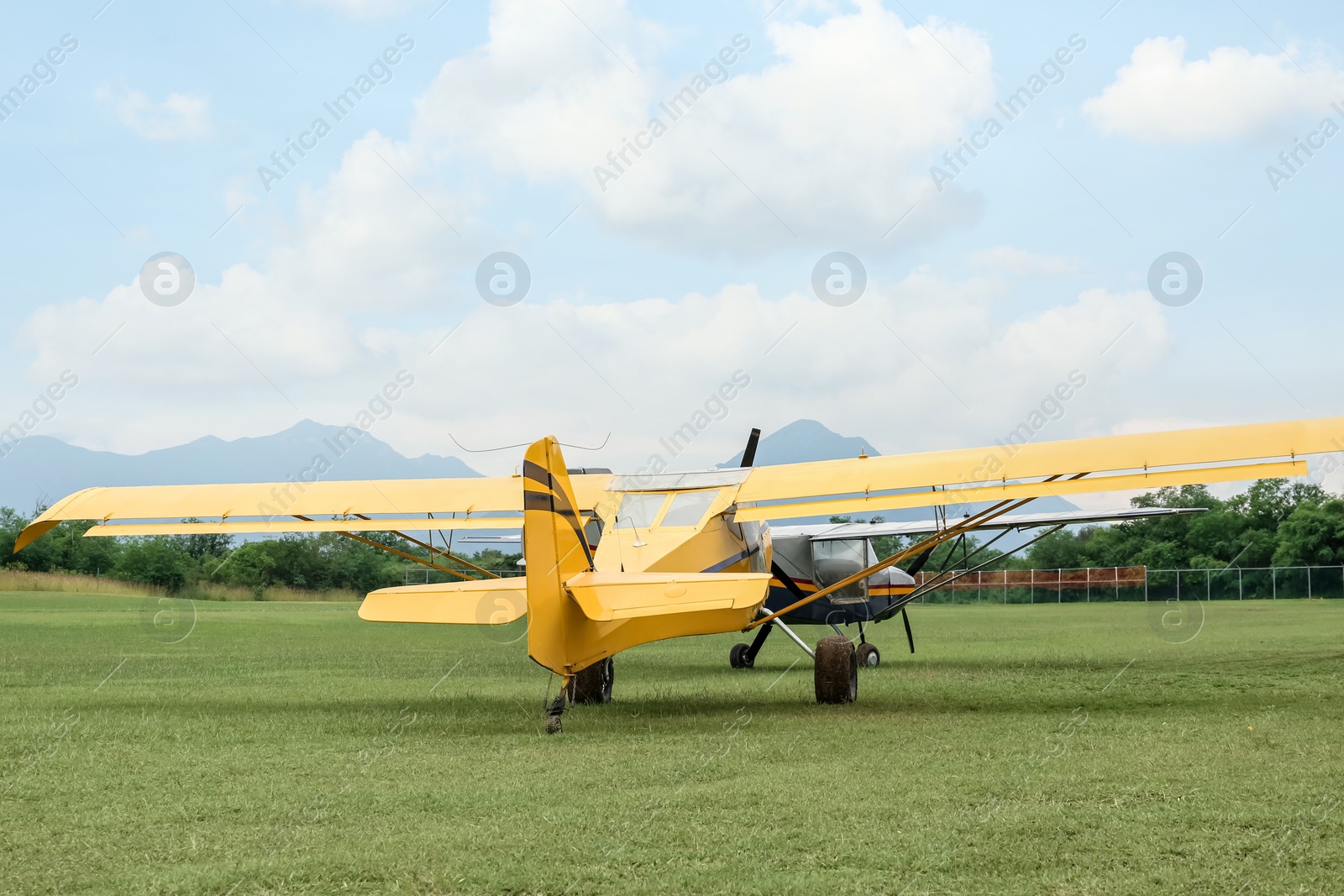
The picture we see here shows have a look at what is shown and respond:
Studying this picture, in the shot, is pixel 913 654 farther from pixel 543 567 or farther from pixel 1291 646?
pixel 543 567

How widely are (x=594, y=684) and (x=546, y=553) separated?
271 cm

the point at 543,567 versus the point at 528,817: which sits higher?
the point at 543,567

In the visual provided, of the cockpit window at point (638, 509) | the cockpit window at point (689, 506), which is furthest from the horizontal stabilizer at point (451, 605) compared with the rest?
the cockpit window at point (689, 506)

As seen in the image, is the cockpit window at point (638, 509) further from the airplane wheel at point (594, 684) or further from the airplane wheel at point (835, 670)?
the airplane wheel at point (835, 670)

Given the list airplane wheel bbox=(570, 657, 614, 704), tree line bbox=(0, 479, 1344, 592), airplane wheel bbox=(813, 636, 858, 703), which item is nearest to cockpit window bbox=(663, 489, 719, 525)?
airplane wheel bbox=(570, 657, 614, 704)

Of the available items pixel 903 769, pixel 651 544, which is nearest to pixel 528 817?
pixel 903 769

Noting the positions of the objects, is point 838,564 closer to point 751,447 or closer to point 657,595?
point 751,447

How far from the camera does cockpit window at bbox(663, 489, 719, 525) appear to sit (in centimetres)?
980

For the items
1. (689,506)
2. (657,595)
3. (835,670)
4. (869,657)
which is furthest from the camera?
(869,657)

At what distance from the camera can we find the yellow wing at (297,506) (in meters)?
10.6

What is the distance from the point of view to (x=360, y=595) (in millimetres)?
48688

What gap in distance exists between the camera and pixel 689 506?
32.6ft

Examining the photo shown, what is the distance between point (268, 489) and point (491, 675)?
3.42 meters

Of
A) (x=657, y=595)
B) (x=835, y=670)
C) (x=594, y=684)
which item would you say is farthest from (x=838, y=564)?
(x=657, y=595)
